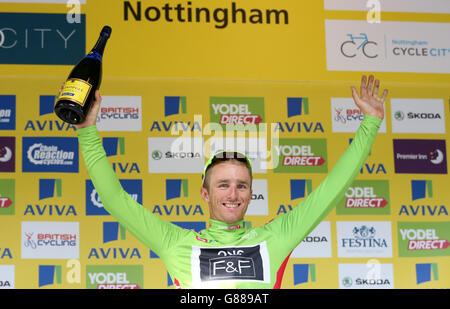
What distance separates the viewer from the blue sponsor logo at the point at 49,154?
4.84 meters

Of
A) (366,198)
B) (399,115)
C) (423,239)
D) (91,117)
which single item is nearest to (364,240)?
(366,198)

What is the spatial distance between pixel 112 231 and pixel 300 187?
4.59ft

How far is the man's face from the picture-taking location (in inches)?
97.9

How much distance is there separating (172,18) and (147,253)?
1.76 metres

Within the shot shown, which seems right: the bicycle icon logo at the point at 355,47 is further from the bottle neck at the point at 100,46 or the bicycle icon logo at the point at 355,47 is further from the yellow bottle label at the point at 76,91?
the yellow bottle label at the point at 76,91

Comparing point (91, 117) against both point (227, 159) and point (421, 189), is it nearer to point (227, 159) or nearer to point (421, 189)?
point (227, 159)

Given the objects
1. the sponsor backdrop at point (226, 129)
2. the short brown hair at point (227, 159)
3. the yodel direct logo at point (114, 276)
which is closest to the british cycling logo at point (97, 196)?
the sponsor backdrop at point (226, 129)

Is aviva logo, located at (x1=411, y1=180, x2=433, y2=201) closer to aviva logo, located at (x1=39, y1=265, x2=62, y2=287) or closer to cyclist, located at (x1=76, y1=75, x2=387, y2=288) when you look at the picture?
aviva logo, located at (x1=39, y1=265, x2=62, y2=287)

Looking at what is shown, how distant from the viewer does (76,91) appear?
2.34 m

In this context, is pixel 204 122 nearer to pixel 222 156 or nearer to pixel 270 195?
pixel 270 195

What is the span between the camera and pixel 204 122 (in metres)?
5.06

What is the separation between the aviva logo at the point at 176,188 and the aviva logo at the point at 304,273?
97 centimetres

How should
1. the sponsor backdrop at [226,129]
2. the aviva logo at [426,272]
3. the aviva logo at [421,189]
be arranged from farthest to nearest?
the aviva logo at [421,189] < the aviva logo at [426,272] < the sponsor backdrop at [226,129]

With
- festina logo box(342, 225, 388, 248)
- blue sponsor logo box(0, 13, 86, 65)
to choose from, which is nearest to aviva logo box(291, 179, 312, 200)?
festina logo box(342, 225, 388, 248)
